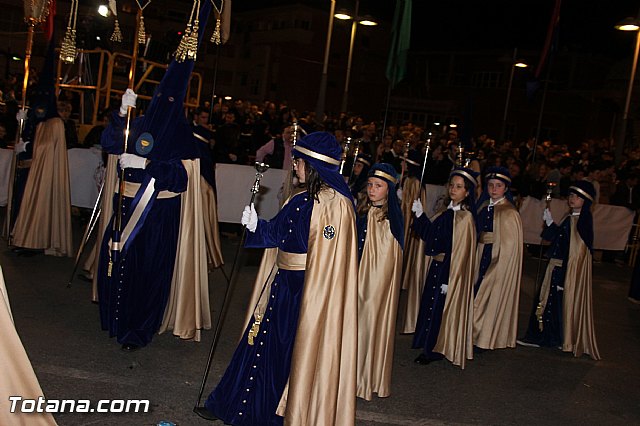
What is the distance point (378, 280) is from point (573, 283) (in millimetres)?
3441

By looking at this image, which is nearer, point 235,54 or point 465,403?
point 465,403

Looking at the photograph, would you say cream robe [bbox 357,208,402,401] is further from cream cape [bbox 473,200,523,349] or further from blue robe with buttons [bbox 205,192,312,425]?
cream cape [bbox 473,200,523,349]

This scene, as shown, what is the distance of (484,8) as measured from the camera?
116ft

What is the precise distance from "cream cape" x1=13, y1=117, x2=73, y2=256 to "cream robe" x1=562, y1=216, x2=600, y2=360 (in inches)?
264

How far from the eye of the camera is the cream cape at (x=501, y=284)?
830 cm

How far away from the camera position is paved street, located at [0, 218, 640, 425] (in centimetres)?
555

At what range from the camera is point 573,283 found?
8523mm

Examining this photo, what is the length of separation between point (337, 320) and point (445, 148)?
485 inches

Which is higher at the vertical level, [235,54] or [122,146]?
[235,54]

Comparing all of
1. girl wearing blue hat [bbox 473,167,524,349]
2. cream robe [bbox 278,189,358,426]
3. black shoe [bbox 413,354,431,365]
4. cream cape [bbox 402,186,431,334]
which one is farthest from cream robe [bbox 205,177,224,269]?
cream robe [bbox 278,189,358,426]

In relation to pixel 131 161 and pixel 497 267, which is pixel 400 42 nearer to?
pixel 497 267

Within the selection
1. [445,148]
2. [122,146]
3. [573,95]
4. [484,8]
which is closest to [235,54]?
[484,8]

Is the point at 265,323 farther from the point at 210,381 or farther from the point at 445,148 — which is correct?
the point at 445,148


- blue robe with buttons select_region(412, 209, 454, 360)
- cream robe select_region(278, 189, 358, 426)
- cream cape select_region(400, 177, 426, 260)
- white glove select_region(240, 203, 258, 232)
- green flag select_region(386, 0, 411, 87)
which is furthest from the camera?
green flag select_region(386, 0, 411, 87)
